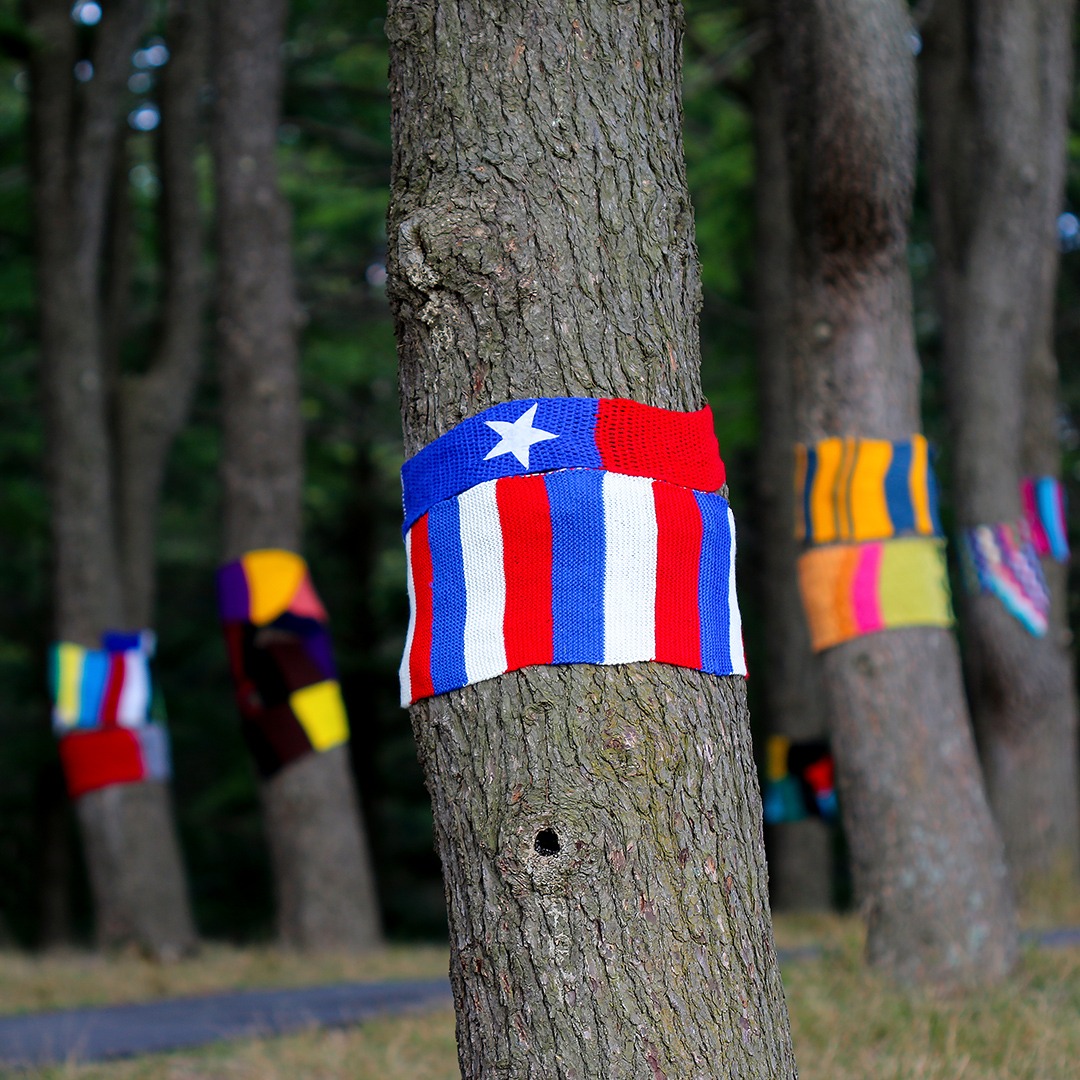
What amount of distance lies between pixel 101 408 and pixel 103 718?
2.35 m

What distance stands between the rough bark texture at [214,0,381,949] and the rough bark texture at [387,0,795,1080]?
6978 mm

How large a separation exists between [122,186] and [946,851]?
9833mm

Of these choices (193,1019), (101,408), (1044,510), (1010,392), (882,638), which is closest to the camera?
(882,638)

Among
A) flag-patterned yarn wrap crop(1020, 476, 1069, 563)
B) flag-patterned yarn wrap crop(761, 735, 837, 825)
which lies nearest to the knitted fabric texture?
flag-patterned yarn wrap crop(1020, 476, 1069, 563)

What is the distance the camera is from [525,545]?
266 cm

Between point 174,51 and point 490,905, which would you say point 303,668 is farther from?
point 490,905

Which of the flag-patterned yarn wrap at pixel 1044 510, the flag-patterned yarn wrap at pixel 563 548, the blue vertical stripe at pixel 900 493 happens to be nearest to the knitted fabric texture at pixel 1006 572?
the flag-patterned yarn wrap at pixel 1044 510

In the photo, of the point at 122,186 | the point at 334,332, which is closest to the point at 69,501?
the point at 122,186

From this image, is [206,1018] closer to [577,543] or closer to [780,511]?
[577,543]

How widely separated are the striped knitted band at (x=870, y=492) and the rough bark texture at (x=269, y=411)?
15.5 feet

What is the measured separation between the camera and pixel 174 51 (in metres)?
11.6

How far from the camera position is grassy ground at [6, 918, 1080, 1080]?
4.18 meters

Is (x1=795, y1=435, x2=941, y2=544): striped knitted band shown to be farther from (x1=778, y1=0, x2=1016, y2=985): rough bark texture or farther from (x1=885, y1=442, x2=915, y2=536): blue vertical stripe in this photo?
(x1=778, y1=0, x2=1016, y2=985): rough bark texture

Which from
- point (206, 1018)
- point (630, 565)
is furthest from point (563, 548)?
point (206, 1018)
